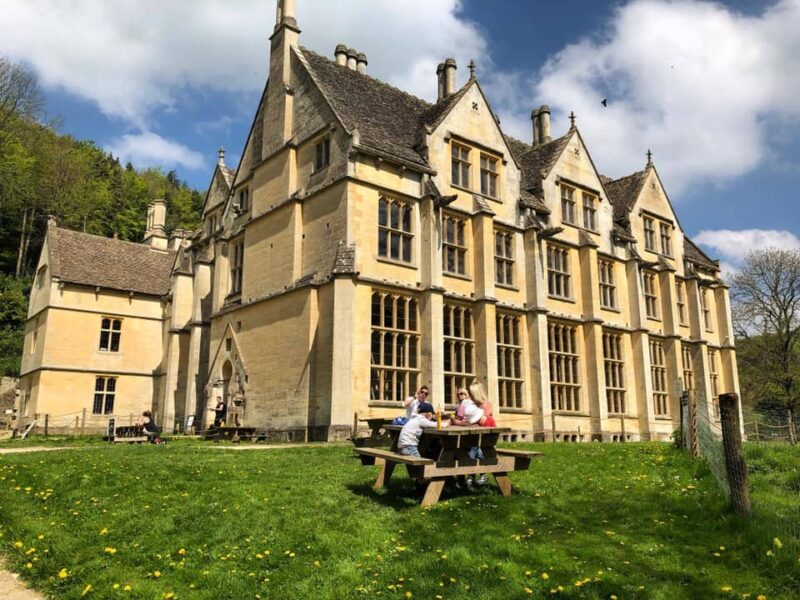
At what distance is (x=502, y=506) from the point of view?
9.82 metres

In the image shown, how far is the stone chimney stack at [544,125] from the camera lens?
38.4 metres

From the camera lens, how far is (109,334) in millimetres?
36188

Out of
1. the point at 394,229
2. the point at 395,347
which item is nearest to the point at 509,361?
the point at 395,347

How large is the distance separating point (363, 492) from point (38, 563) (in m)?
4.93

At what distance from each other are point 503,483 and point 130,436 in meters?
17.2

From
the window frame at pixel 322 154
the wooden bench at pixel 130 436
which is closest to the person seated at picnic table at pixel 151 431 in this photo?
the wooden bench at pixel 130 436

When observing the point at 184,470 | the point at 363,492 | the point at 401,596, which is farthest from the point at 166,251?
the point at 401,596

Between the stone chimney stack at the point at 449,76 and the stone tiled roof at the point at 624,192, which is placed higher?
the stone chimney stack at the point at 449,76

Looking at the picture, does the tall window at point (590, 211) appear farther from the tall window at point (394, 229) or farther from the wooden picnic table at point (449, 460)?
the wooden picnic table at point (449, 460)

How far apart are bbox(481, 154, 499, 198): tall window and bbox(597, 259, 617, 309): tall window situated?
825 centimetres

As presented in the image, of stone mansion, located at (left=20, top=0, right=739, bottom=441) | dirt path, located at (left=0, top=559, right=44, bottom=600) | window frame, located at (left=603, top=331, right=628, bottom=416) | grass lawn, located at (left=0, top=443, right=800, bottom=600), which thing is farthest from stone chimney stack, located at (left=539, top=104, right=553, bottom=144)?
dirt path, located at (left=0, top=559, right=44, bottom=600)

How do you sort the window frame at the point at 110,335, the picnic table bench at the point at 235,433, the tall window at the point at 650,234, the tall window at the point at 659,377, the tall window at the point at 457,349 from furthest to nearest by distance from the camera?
the tall window at the point at 650,234 < the window frame at the point at 110,335 < the tall window at the point at 659,377 < the tall window at the point at 457,349 < the picnic table bench at the point at 235,433

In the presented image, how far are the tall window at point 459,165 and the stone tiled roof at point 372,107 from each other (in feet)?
5.84

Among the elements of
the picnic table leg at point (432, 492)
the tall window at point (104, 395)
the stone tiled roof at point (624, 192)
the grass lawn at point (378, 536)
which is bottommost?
the grass lawn at point (378, 536)
